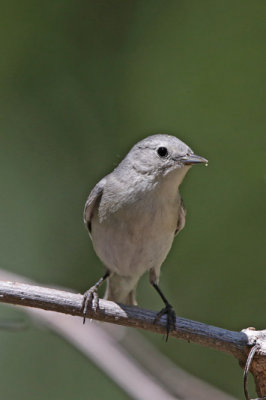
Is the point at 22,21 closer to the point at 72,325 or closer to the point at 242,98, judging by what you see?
the point at 242,98

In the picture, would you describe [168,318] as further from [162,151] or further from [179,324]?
[162,151]

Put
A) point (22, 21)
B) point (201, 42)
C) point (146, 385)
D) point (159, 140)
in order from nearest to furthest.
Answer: point (146, 385)
point (159, 140)
point (201, 42)
point (22, 21)

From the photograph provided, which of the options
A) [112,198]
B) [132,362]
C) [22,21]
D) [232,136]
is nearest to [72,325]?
[132,362]

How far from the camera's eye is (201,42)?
18.1 ft

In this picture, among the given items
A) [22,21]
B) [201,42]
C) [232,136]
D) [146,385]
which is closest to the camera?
[146,385]

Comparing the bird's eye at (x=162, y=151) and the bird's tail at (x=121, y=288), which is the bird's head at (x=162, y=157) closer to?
the bird's eye at (x=162, y=151)

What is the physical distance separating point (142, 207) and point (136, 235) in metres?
0.18

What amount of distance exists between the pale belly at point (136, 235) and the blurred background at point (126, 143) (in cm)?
95

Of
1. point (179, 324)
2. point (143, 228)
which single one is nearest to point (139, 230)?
point (143, 228)

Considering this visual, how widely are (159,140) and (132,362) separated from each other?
1.44 metres

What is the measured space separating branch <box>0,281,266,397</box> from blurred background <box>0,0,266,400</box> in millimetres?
1625

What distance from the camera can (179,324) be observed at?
12.0ft

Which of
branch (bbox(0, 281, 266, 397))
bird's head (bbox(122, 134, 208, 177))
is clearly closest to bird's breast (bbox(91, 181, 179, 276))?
bird's head (bbox(122, 134, 208, 177))

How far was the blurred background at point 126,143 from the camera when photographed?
5.20 metres
